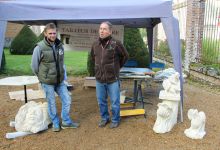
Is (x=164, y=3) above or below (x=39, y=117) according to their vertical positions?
above

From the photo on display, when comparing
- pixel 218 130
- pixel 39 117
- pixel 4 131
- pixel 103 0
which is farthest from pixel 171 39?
pixel 4 131

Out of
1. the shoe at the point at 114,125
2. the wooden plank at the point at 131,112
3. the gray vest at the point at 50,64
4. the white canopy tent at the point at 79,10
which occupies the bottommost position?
the shoe at the point at 114,125

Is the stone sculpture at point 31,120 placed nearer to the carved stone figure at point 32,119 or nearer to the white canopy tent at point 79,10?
the carved stone figure at point 32,119

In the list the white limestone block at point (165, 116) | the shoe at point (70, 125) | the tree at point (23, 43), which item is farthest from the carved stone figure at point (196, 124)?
the tree at point (23, 43)

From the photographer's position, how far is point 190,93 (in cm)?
795

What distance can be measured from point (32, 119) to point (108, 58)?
5.22ft

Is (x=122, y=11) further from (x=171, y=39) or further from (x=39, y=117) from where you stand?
(x=39, y=117)

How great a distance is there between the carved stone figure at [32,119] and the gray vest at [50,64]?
549 mm

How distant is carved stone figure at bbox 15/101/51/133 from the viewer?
4793mm

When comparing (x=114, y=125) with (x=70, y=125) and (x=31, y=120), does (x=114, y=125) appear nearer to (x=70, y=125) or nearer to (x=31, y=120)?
(x=70, y=125)

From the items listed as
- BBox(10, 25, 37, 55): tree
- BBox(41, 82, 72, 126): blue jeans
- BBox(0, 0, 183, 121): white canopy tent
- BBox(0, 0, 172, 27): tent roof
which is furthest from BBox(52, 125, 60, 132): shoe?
BBox(10, 25, 37, 55): tree

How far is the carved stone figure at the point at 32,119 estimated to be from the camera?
15.7 feet

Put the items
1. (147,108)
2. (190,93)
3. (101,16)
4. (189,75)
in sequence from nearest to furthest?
1. (101,16)
2. (147,108)
3. (190,93)
4. (189,75)

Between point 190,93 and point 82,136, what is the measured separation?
13.6ft
